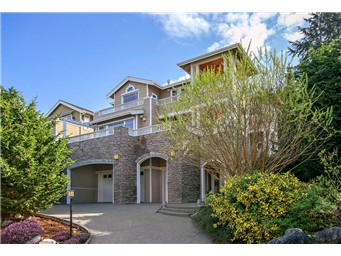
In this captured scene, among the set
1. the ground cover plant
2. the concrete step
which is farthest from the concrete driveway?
the ground cover plant

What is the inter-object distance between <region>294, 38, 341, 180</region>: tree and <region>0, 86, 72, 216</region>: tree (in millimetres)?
6152

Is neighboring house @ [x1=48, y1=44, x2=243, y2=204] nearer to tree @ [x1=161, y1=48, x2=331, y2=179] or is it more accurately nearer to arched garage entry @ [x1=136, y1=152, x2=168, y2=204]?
arched garage entry @ [x1=136, y1=152, x2=168, y2=204]

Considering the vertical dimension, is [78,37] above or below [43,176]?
above

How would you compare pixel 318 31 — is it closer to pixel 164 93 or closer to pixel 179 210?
pixel 164 93

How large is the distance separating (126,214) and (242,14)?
589 cm

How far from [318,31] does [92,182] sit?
1250 cm

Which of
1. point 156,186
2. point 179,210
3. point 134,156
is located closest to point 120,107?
point 134,156

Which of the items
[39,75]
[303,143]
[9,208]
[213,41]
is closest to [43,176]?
[9,208]

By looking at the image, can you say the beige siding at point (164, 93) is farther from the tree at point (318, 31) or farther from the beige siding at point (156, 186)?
the tree at point (318, 31)

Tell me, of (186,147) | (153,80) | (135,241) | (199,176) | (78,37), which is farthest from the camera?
(153,80)

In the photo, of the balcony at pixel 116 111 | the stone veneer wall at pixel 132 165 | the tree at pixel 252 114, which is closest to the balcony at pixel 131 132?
the stone veneer wall at pixel 132 165

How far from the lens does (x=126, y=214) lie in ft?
27.9

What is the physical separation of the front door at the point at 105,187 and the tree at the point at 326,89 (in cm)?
819
